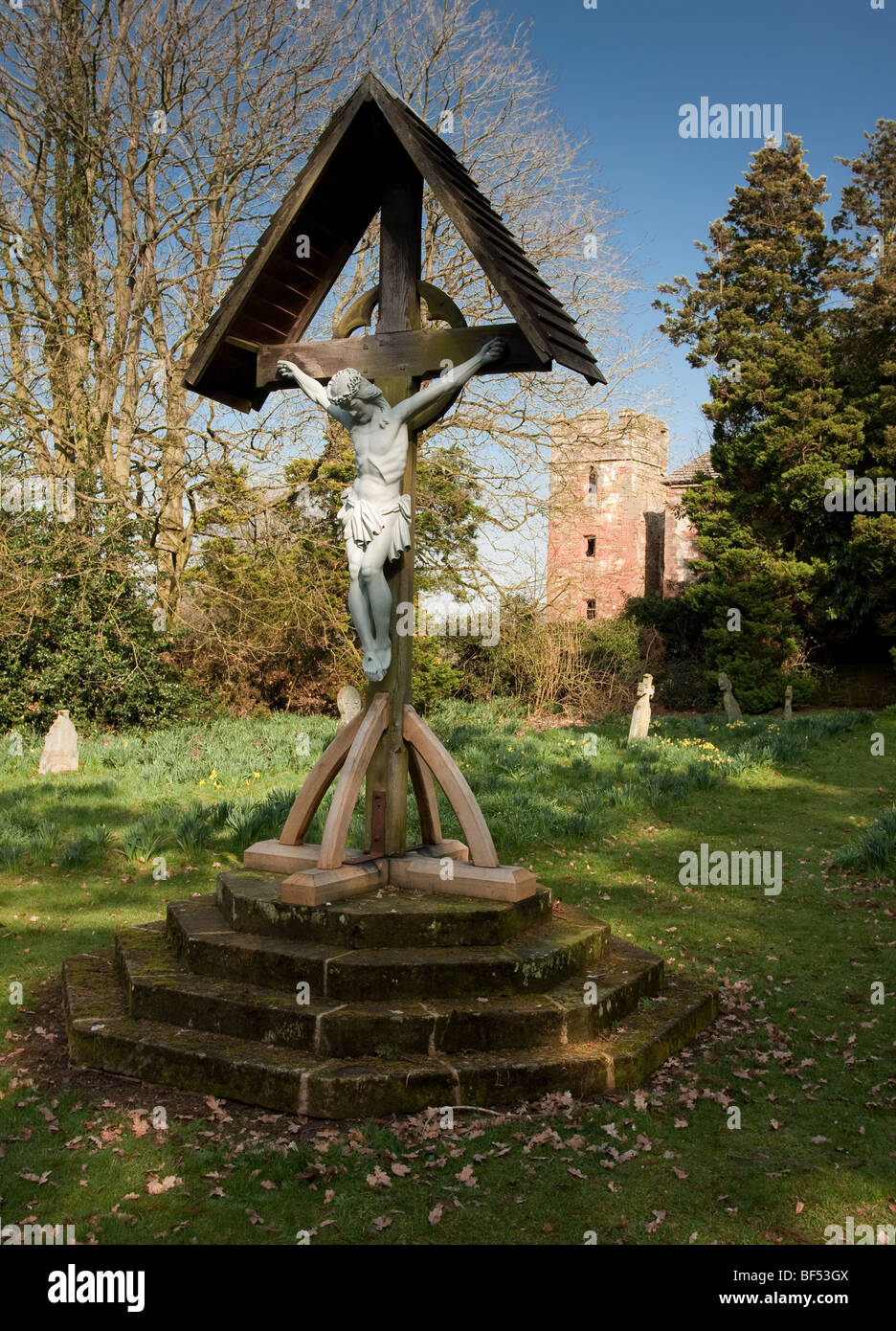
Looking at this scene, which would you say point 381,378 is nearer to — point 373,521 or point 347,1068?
point 373,521

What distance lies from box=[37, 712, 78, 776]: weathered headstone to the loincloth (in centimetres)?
741

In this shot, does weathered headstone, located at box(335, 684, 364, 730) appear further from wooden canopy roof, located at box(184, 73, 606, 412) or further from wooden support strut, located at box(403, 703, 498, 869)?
wooden support strut, located at box(403, 703, 498, 869)

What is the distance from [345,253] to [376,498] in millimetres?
1618

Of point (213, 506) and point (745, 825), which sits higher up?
point (213, 506)

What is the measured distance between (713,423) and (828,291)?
4421 millimetres

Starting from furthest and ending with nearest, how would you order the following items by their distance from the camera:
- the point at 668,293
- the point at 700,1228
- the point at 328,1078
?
the point at 668,293 → the point at 328,1078 → the point at 700,1228

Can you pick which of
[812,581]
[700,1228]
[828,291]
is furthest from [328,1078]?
[828,291]

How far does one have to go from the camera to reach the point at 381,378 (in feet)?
16.5

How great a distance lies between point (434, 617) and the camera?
1703 cm

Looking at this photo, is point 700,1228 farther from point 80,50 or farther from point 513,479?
point 80,50

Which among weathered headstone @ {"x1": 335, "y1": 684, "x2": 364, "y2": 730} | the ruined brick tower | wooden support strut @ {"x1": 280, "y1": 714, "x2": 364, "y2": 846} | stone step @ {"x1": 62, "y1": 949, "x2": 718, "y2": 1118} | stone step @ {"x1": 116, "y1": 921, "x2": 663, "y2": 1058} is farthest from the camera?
the ruined brick tower

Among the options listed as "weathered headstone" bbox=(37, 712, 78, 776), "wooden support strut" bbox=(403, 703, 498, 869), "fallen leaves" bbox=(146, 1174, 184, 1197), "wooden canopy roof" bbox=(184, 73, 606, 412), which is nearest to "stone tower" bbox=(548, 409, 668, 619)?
"weathered headstone" bbox=(37, 712, 78, 776)

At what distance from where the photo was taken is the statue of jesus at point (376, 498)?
15.8ft

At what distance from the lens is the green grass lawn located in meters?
3.26
